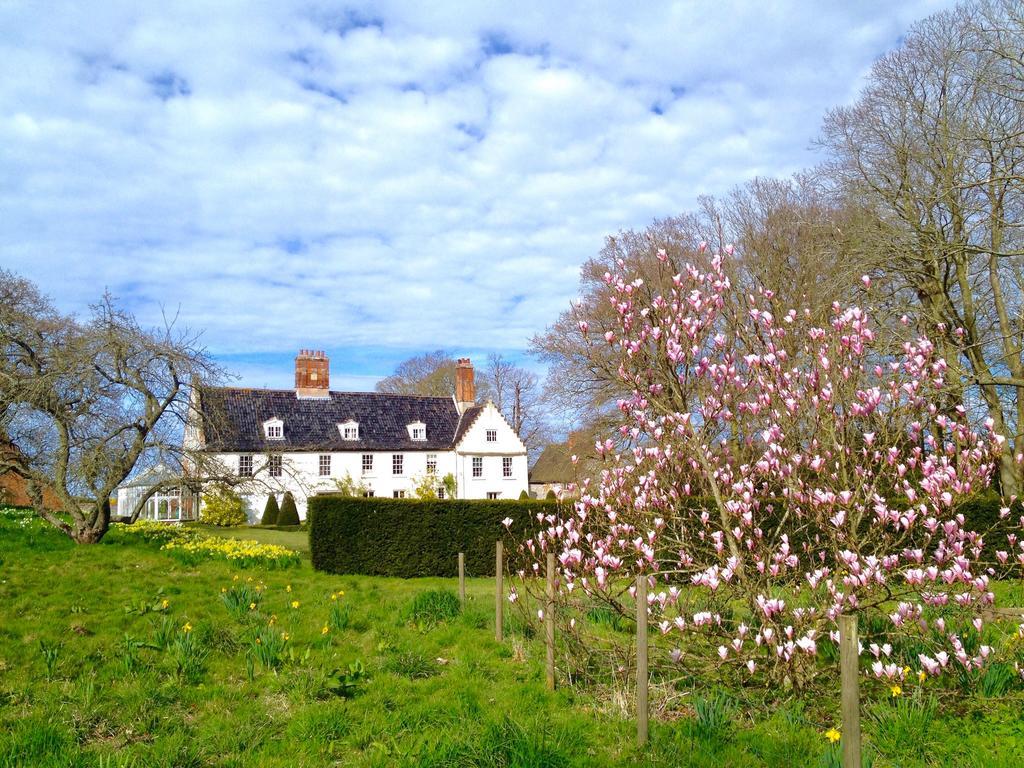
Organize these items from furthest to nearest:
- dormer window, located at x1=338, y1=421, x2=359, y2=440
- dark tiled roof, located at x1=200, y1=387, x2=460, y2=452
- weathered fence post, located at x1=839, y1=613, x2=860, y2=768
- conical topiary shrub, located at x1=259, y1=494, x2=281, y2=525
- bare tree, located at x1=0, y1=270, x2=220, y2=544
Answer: dormer window, located at x1=338, y1=421, x2=359, y2=440
dark tiled roof, located at x1=200, y1=387, x2=460, y2=452
conical topiary shrub, located at x1=259, y1=494, x2=281, y2=525
bare tree, located at x1=0, y1=270, x2=220, y2=544
weathered fence post, located at x1=839, y1=613, x2=860, y2=768

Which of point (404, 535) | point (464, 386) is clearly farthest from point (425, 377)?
point (404, 535)

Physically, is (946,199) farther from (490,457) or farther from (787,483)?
(490,457)

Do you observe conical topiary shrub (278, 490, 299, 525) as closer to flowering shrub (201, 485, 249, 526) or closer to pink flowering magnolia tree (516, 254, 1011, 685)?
flowering shrub (201, 485, 249, 526)

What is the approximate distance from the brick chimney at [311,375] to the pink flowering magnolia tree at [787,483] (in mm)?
32641

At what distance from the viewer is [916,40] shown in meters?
17.5

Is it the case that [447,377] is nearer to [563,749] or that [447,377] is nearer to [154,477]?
[154,477]

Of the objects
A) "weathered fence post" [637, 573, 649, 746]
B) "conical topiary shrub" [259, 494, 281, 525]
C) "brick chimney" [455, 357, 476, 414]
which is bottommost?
"conical topiary shrub" [259, 494, 281, 525]

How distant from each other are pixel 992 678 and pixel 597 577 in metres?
2.90

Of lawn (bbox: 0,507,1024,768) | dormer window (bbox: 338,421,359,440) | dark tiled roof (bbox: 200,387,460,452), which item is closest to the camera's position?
A: lawn (bbox: 0,507,1024,768)

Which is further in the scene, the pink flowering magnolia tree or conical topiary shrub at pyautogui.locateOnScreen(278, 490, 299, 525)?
conical topiary shrub at pyautogui.locateOnScreen(278, 490, 299, 525)

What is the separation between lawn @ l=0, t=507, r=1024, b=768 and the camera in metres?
4.73

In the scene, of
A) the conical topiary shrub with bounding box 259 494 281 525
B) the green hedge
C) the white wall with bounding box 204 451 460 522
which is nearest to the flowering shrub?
the conical topiary shrub with bounding box 259 494 281 525

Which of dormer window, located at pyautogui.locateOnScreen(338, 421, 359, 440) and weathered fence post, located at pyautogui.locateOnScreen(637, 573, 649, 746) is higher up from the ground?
dormer window, located at pyautogui.locateOnScreen(338, 421, 359, 440)

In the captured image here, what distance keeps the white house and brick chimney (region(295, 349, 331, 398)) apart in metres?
0.05
